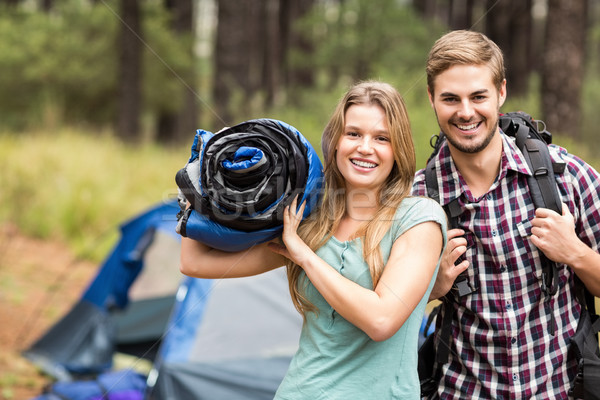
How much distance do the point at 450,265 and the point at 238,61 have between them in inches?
398

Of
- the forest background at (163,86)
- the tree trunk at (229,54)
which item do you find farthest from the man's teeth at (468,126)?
the tree trunk at (229,54)

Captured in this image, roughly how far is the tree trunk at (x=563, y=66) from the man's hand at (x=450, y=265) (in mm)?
4977

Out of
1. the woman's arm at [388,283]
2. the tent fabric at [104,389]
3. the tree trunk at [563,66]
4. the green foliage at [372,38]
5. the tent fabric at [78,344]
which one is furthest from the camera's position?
the green foliage at [372,38]

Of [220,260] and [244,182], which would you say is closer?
[244,182]

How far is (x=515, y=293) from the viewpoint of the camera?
2033mm

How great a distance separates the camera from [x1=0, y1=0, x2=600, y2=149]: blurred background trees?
6883mm

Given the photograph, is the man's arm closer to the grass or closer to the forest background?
the forest background

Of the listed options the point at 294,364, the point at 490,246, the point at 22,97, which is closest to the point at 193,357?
the point at 294,364

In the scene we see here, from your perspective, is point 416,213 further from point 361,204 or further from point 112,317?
point 112,317

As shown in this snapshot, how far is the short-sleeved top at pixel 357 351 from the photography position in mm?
1832

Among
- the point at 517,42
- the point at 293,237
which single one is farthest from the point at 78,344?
the point at 517,42

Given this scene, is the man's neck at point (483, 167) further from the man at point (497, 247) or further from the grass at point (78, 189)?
the grass at point (78, 189)

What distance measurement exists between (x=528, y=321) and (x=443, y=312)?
10.9 inches

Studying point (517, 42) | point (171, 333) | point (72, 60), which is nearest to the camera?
point (171, 333)
